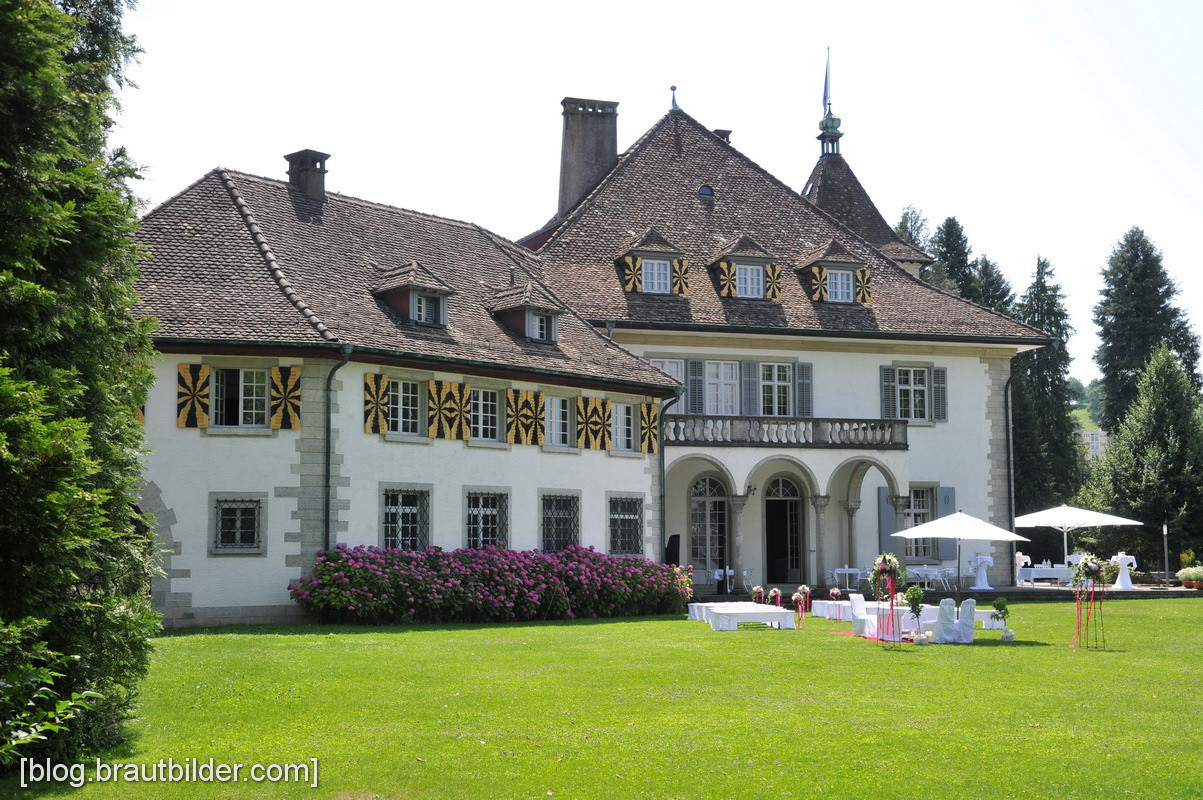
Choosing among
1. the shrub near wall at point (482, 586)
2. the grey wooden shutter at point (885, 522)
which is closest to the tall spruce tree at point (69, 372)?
the shrub near wall at point (482, 586)

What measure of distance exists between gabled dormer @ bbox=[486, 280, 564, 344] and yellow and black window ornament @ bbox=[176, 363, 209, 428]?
→ 7143 mm

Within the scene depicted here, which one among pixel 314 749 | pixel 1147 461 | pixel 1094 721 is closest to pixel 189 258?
pixel 314 749

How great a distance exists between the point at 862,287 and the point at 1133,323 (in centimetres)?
3006

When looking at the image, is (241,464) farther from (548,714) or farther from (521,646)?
(548,714)

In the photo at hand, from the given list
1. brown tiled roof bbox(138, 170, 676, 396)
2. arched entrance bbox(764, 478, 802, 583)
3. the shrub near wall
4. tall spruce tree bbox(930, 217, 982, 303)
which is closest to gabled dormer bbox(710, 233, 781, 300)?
arched entrance bbox(764, 478, 802, 583)

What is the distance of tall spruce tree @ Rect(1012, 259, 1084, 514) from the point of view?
5253 cm

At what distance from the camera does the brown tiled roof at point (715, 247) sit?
32.8 m

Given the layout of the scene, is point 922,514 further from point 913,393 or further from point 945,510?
point 913,393

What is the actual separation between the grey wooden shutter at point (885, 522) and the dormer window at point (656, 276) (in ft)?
24.3

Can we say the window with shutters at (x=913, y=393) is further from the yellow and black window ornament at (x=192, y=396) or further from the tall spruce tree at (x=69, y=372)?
the tall spruce tree at (x=69, y=372)

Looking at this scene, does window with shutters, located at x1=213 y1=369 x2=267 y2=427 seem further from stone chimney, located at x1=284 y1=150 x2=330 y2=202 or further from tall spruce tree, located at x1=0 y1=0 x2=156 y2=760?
tall spruce tree, located at x1=0 y1=0 x2=156 y2=760

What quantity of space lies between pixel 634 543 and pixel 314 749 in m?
19.0

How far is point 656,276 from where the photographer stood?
1313 inches

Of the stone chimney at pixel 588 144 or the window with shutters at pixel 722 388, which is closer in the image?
the window with shutters at pixel 722 388
